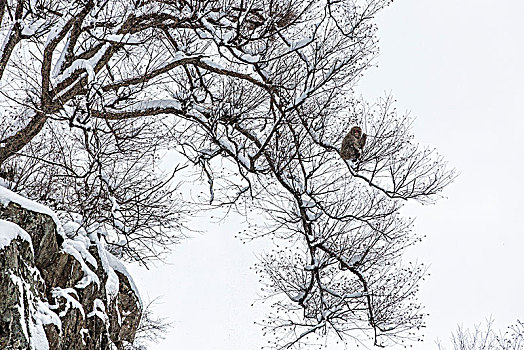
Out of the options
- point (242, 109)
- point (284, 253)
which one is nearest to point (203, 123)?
point (242, 109)

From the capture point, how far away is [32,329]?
4652 millimetres

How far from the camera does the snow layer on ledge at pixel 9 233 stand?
4.59 meters

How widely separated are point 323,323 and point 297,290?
0.61 m

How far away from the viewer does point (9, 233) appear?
471cm

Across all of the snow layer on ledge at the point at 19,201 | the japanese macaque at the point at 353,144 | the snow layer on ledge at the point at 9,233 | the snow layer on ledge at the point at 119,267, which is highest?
the japanese macaque at the point at 353,144

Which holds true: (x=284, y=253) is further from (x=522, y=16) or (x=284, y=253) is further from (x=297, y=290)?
(x=522, y=16)

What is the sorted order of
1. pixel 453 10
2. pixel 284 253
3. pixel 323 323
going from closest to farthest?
pixel 323 323, pixel 284 253, pixel 453 10

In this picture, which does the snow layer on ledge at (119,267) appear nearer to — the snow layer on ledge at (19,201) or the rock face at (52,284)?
the rock face at (52,284)

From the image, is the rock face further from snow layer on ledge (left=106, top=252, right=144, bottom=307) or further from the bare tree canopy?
the bare tree canopy

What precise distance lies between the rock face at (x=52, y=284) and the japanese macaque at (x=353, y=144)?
2807 mm

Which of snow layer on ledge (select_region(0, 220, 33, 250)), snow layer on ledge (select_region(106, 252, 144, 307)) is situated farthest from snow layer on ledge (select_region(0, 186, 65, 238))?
snow layer on ledge (select_region(106, 252, 144, 307))

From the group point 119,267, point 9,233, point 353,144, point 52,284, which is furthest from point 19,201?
point 353,144

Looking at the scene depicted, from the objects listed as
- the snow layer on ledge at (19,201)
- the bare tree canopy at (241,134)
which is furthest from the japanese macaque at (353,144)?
the snow layer on ledge at (19,201)

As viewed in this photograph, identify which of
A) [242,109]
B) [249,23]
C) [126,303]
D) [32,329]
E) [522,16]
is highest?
[522,16]
